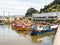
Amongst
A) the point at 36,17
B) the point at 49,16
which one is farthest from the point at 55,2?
the point at 49,16

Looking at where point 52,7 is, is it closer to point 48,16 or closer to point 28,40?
point 48,16

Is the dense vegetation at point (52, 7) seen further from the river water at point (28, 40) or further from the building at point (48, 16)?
the river water at point (28, 40)

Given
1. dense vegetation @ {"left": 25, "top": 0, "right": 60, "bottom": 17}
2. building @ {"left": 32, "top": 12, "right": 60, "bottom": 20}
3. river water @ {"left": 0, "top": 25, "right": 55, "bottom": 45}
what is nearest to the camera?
river water @ {"left": 0, "top": 25, "right": 55, "bottom": 45}

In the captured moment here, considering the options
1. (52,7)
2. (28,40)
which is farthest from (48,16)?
(28,40)

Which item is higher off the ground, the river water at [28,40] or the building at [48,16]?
the river water at [28,40]

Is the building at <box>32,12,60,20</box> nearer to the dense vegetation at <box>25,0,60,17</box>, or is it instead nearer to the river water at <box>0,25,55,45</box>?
the dense vegetation at <box>25,0,60,17</box>

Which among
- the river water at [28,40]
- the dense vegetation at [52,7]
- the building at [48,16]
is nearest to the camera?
the river water at [28,40]

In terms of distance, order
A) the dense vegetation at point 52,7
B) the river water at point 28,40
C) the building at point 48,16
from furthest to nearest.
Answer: the dense vegetation at point 52,7 → the building at point 48,16 → the river water at point 28,40

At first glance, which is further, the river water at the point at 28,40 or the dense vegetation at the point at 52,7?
the dense vegetation at the point at 52,7

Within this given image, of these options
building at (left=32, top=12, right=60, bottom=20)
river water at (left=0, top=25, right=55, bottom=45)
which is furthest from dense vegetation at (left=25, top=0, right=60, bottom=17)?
river water at (left=0, top=25, right=55, bottom=45)

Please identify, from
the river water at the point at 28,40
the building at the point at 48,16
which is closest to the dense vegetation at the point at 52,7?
the building at the point at 48,16

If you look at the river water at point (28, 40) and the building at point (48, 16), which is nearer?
the river water at point (28, 40)

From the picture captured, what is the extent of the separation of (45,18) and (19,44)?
45.2 m

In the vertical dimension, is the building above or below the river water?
below
